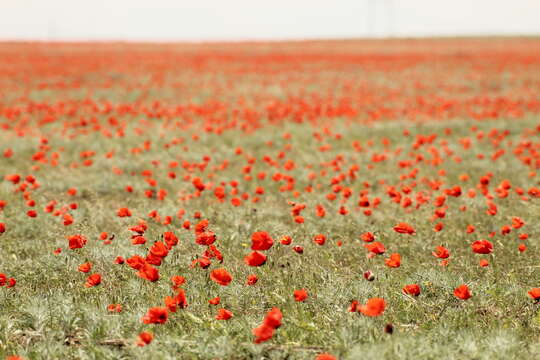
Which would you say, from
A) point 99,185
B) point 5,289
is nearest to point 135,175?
point 99,185

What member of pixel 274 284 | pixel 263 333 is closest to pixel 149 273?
pixel 263 333

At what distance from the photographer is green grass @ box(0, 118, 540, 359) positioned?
115 inches

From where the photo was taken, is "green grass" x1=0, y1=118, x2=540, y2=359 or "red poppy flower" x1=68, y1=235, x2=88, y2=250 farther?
"red poppy flower" x1=68, y1=235, x2=88, y2=250

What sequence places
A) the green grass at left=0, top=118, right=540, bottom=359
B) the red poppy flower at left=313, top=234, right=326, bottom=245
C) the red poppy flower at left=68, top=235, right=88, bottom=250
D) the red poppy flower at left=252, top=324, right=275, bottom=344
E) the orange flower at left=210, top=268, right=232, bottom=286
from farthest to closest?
the red poppy flower at left=313, top=234, right=326, bottom=245 < the red poppy flower at left=68, top=235, right=88, bottom=250 < the orange flower at left=210, top=268, right=232, bottom=286 < the green grass at left=0, top=118, right=540, bottom=359 < the red poppy flower at left=252, top=324, right=275, bottom=344

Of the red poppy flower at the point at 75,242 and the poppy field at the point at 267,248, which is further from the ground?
the red poppy flower at the point at 75,242

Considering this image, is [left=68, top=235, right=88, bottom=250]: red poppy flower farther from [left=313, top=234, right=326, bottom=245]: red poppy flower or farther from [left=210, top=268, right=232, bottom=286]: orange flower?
[left=313, top=234, right=326, bottom=245]: red poppy flower

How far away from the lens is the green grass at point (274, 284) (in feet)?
9.59

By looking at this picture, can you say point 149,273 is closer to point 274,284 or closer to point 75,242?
point 75,242

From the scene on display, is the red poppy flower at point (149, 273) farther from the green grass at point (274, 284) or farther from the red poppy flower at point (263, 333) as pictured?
the red poppy flower at point (263, 333)

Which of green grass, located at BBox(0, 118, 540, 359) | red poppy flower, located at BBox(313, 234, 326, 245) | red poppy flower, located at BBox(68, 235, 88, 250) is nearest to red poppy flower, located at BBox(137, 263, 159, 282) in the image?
green grass, located at BBox(0, 118, 540, 359)

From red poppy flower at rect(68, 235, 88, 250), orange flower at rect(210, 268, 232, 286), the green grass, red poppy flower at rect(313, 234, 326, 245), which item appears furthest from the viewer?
red poppy flower at rect(313, 234, 326, 245)

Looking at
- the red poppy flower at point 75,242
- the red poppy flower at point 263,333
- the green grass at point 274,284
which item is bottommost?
the green grass at point 274,284

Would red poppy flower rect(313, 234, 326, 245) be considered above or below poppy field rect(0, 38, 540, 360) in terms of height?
above

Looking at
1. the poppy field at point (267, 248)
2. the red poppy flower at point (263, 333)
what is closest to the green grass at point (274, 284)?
the poppy field at point (267, 248)
